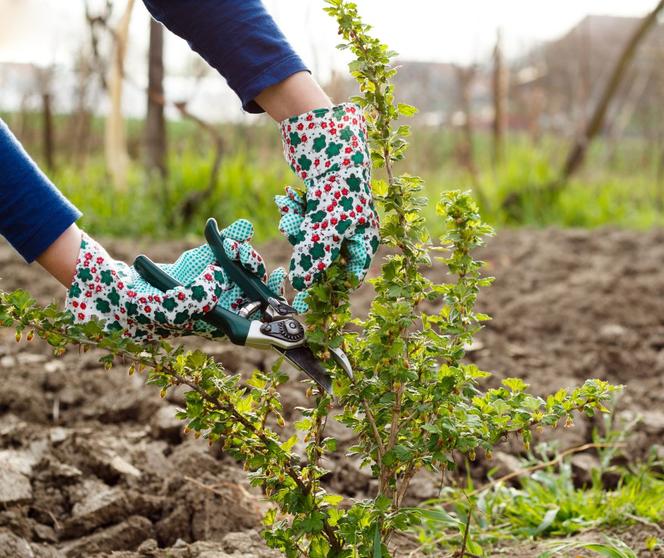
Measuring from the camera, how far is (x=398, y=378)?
1.49 metres

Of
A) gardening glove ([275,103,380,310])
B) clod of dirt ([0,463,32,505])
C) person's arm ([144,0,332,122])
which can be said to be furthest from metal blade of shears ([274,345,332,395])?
clod of dirt ([0,463,32,505])

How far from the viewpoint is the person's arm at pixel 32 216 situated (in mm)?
1566

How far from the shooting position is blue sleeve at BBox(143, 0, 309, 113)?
1485 mm

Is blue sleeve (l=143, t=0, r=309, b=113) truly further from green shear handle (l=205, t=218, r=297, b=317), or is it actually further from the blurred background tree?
the blurred background tree

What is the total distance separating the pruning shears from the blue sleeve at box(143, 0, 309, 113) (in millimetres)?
274

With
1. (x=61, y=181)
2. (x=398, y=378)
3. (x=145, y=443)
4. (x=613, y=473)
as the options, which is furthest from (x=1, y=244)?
(x=398, y=378)

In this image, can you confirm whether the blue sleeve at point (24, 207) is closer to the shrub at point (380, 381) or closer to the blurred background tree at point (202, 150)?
the shrub at point (380, 381)

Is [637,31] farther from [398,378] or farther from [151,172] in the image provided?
[398,378]

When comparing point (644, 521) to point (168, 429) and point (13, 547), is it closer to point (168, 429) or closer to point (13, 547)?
point (168, 429)

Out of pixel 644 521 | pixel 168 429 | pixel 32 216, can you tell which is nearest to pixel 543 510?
pixel 644 521

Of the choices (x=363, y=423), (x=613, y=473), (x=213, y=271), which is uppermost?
(x=213, y=271)

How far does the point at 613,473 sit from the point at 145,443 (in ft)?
4.32

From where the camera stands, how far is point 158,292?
154 centimetres

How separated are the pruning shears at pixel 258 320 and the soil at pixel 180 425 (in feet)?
1.74
